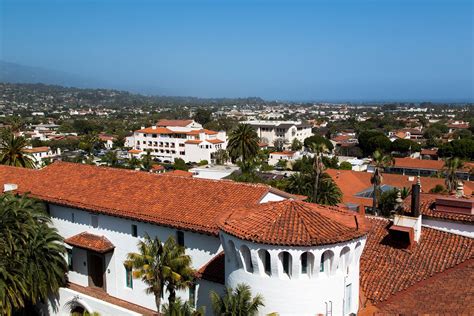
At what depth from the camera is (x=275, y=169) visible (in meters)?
119

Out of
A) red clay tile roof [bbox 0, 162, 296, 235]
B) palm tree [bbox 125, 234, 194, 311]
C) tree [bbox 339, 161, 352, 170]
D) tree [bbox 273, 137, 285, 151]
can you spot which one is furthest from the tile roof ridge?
tree [bbox 273, 137, 285, 151]

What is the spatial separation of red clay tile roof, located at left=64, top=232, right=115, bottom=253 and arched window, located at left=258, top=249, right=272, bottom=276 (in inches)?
518

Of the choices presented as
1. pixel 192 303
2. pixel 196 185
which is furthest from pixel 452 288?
pixel 196 185

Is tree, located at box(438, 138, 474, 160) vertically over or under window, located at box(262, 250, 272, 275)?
under

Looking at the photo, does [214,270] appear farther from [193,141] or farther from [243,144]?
[193,141]

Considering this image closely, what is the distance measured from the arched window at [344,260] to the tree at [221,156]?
4020 inches

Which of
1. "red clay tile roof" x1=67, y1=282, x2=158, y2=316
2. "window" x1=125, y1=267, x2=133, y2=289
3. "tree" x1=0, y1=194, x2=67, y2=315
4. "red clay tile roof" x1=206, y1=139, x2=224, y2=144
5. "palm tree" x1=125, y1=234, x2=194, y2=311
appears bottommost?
"red clay tile roof" x1=206, y1=139, x2=224, y2=144

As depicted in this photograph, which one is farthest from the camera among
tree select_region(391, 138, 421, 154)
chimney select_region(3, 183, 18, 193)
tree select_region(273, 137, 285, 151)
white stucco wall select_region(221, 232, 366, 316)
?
tree select_region(273, 137, 285, 151)

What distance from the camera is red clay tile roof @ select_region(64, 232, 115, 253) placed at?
28477 mm

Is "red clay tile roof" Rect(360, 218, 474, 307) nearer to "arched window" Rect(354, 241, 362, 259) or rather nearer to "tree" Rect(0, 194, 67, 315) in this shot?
"arched window" Rect(354, 241, 362, 259)

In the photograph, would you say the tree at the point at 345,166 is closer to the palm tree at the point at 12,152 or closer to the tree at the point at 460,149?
the tree at the point at 460,149

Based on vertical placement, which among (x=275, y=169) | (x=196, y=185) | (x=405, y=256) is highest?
(x=196, y=185)

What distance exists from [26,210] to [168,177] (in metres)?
9.09

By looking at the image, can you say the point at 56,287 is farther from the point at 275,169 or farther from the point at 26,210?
the point at 275,169
